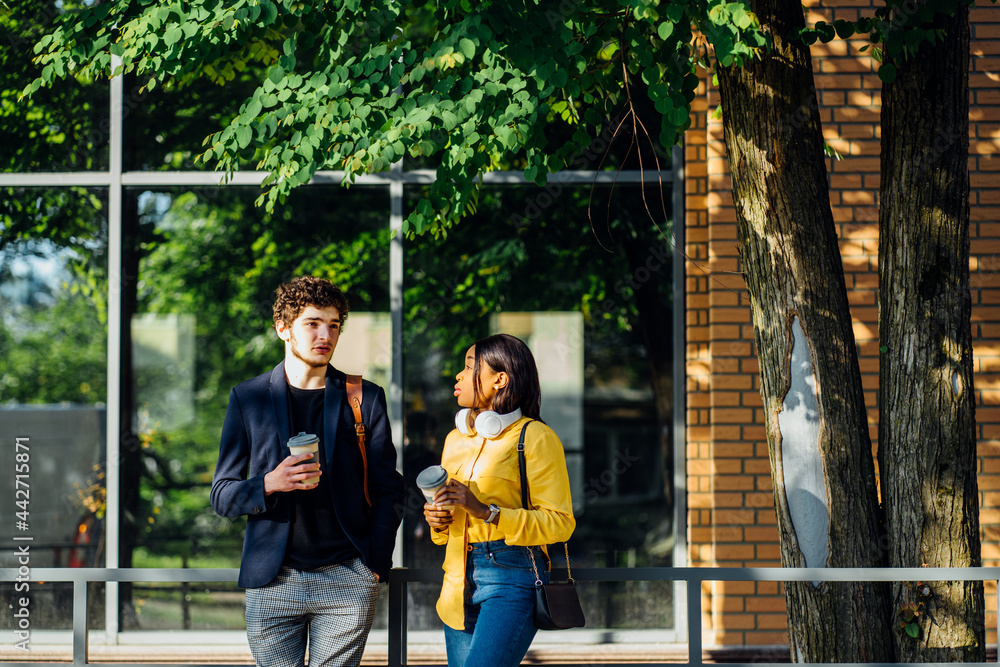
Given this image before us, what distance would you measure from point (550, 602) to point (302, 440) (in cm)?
83

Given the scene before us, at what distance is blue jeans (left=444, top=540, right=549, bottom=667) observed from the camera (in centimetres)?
229

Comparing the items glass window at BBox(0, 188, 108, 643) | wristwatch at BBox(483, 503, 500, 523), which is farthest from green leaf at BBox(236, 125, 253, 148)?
glass window at BBox(0, 188, 108, 643)

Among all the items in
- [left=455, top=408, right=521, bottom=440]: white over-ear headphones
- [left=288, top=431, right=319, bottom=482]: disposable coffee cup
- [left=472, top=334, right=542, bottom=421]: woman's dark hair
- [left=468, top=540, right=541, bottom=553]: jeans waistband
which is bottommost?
[left=468, top=540, right=541, bottom=553]: jeans waistband

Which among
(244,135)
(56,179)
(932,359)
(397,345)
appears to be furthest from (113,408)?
(932,359)

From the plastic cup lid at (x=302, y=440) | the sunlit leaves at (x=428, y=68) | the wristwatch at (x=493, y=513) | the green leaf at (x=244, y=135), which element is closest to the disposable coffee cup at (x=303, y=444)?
the plastic cup lid at (x=302, y=440)

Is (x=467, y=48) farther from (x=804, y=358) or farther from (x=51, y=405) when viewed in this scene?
(x=51, y=405)

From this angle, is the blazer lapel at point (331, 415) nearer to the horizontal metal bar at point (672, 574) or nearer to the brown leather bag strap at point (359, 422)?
the brown leather bag strap at point (359, 422)

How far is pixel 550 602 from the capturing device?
237 cm

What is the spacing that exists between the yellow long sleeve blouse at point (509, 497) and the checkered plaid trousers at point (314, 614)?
0.83ft

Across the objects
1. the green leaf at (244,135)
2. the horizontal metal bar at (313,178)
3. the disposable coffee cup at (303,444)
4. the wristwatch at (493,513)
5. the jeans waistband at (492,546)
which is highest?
the horizontal metal bar at (313,178)

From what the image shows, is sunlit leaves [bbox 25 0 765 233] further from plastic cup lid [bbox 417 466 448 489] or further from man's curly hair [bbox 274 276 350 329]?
plastic cup lid [bbox 417 466 448 489]

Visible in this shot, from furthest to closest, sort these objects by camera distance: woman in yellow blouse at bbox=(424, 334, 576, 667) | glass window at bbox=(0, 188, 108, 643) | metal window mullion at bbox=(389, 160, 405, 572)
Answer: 1. glass window at bbox=(0, 188, 108, 643)
2. metal window mullion at bbox=(389, 160, 405, 572)
3. woman in yellow blouse at bbox=(424, 334, 576, 667)

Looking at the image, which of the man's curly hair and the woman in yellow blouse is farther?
the man's curly hair

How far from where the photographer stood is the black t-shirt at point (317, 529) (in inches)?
93.5
